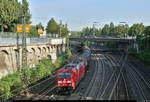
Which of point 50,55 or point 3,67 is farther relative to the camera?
point 50,55

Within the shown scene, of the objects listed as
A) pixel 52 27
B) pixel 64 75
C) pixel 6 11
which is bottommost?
pixel 64 75

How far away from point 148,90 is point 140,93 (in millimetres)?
2551

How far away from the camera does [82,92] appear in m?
26.5

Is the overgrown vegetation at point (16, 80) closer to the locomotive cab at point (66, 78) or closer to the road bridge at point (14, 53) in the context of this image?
the road bridge at point (14, 53)

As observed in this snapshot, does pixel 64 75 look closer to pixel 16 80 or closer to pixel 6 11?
pixel 16 80

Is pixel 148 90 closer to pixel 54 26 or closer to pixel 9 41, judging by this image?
pixel 9 41

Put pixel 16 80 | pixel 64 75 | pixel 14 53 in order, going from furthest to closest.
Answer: pixel 14 53
pixel 16 80
pixel 64 75

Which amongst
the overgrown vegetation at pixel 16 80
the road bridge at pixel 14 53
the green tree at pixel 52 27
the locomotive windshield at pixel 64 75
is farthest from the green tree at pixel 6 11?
the green tree at pixel 52 27

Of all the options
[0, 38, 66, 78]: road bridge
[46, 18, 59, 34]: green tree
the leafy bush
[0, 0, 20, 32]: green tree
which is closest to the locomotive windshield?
the leafy bush

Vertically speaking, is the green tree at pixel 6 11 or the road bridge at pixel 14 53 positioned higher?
the green tree at pixel 6 11

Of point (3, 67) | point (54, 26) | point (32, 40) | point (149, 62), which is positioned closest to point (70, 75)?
point (3, 67)

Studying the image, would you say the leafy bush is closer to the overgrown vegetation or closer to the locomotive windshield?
the overgrown vegetation

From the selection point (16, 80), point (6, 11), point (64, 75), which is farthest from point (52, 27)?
point (64, 75)

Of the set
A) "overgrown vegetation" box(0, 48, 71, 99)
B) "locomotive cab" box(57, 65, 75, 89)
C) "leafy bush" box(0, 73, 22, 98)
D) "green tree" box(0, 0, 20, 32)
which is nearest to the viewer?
"leafy bush" box(0, 73, 22, 98)
